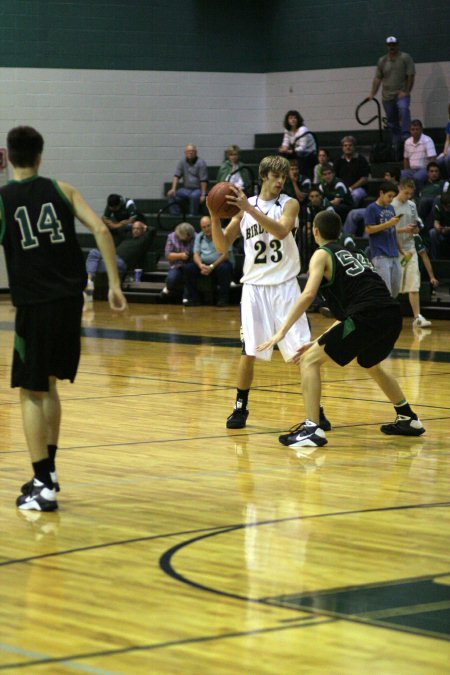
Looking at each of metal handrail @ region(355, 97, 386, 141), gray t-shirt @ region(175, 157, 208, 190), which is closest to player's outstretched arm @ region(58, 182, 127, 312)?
metal handrail @ region(355, 97, 386, 141)

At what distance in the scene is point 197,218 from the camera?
20781 mm

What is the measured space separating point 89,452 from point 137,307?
11393 millimetres

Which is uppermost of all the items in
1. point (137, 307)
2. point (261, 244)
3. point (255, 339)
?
point (261, 244)

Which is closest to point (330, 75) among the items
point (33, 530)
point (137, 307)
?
point (137, 307)

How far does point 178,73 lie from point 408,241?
29.1 feet

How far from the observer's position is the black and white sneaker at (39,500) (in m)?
5.90

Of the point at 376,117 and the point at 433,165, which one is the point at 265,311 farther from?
the point at 376,117

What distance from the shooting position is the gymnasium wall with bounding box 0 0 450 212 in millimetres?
21172

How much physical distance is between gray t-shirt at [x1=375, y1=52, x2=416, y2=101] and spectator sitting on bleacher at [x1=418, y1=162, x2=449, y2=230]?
8.39 feet

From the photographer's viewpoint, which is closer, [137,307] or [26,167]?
[26,167]

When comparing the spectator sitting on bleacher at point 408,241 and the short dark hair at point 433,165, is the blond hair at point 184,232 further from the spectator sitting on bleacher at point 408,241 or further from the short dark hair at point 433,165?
the spectator sitting on bleacher at point 408,241

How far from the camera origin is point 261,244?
8.26 meters

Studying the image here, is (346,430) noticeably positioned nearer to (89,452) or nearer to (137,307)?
(89,452)

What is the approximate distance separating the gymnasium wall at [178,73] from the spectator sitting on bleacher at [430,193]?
3.16 m
